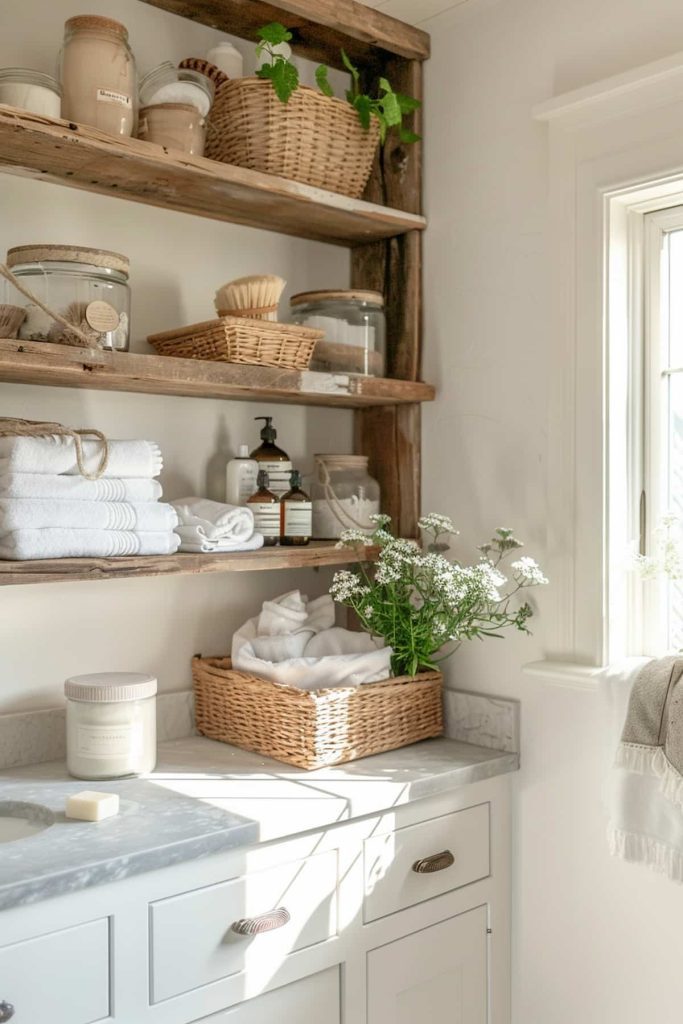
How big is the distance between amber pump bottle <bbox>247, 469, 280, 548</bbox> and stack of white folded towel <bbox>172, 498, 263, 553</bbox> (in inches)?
1.7

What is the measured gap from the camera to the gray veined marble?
203cm

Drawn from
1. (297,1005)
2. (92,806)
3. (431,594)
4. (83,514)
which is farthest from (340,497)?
(297,1005)

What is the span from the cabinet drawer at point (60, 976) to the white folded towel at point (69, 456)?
2.36ft

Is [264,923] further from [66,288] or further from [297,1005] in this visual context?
[66,288]

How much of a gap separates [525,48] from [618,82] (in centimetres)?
30

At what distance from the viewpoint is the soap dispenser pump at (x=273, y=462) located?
2.10 meters

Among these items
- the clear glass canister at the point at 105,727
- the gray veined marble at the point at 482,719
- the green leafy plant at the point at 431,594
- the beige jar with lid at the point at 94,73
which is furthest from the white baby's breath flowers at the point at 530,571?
the beige jar with lid at the point at 94,73

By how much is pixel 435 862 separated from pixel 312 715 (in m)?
0.35

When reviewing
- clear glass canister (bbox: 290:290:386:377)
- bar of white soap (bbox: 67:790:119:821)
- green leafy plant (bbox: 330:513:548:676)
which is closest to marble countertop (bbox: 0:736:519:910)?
bar of white soap (bbox: 67:790:119:821)

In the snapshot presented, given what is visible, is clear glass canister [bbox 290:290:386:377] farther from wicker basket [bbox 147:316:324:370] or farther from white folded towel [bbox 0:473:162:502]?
white folded towel [bbox 0:473:162:502]

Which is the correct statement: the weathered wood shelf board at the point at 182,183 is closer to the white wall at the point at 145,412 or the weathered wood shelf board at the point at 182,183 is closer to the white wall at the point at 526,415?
the white wall at the point at 145,412

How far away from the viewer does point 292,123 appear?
6.38 ft

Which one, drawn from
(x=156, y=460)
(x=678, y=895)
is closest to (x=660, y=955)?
(x=678, y=895)

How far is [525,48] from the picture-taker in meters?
2.00
